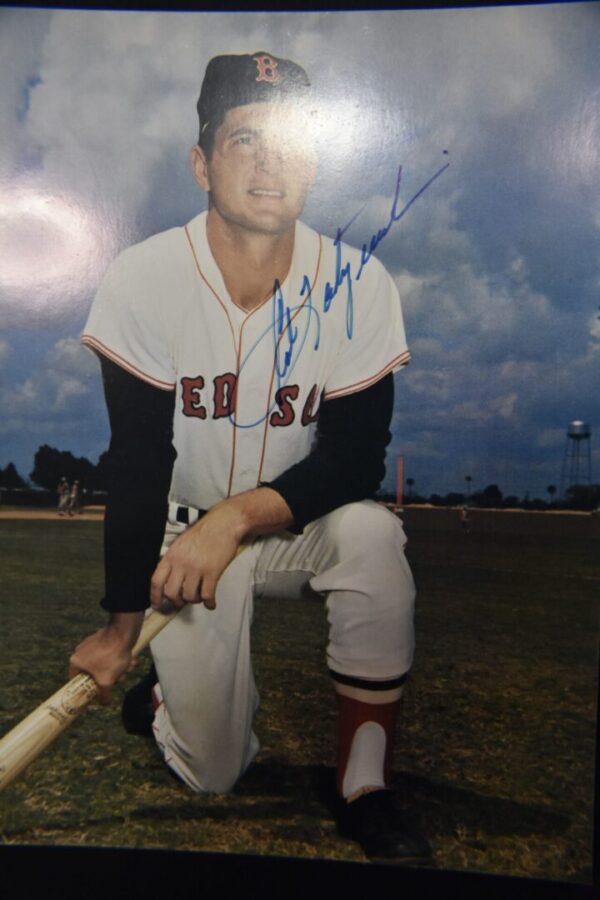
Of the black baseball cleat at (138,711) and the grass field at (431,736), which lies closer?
the grass field at (431,736)

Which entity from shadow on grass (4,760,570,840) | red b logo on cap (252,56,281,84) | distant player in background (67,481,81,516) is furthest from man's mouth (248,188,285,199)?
shadow on grass (4,760,570,840)

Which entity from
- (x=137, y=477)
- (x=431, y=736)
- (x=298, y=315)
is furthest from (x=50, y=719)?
(x=298, y=315)

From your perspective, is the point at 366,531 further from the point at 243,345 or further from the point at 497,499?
the point at 243,345

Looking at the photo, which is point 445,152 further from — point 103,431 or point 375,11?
point 103,431

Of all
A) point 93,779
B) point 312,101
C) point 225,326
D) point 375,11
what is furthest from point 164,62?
point 93,779

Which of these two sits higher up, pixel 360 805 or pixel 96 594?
pixel 96 594

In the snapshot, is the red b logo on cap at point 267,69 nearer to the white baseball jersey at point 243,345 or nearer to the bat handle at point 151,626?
the white baseball jersey at point 243,345

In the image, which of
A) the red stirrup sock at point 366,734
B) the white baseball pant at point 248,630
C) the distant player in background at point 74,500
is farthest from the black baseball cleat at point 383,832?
the distant player in background at point 74,500
